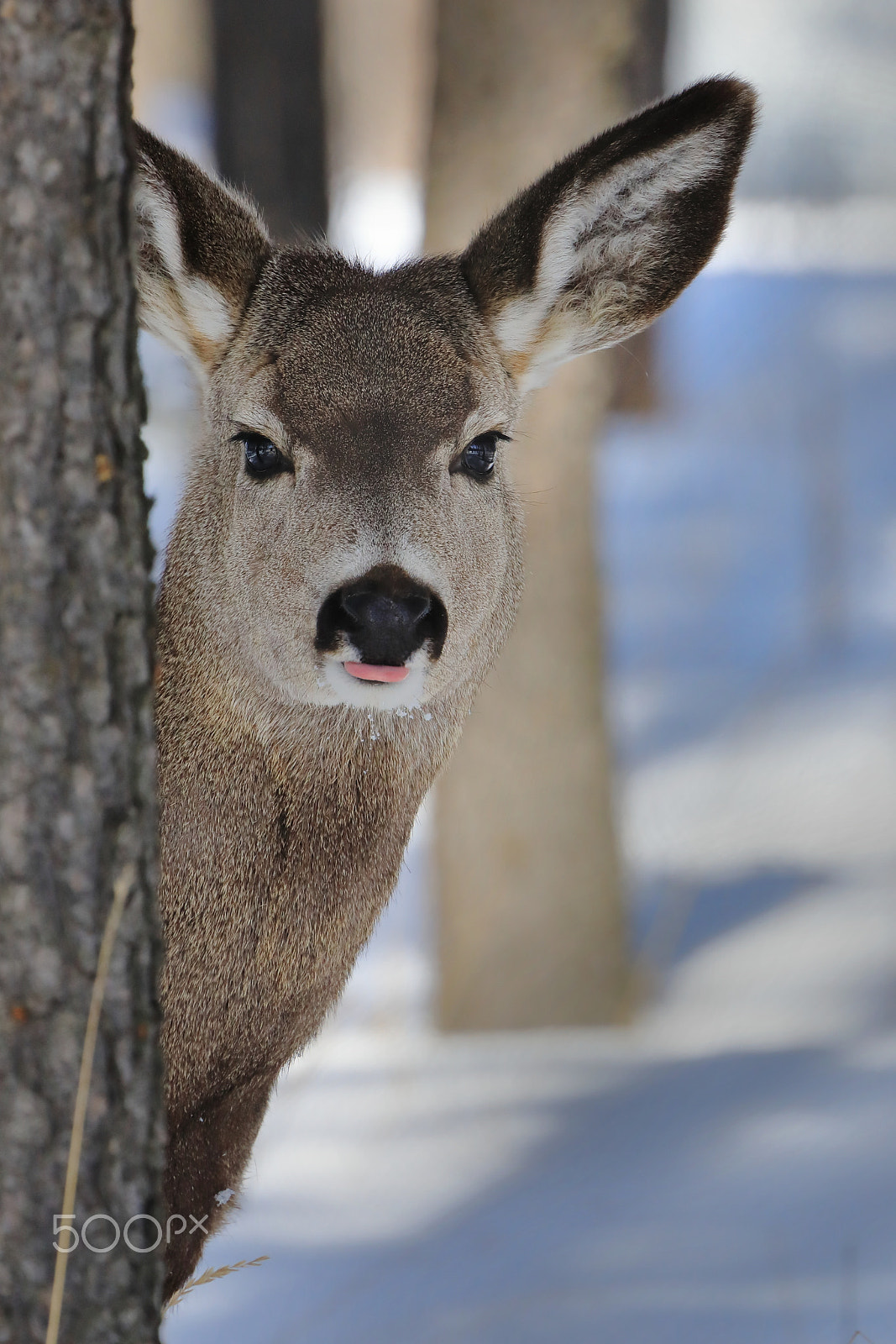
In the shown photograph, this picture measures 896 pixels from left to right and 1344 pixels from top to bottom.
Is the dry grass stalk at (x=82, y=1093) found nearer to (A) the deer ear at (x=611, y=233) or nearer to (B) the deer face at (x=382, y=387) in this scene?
(B) the deer face at (x=382, y=387)

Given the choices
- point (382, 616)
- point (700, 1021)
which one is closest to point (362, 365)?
point (382, 616)

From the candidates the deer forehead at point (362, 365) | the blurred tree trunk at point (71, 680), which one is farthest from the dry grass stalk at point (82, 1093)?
the deer forehead at point (362, 365)

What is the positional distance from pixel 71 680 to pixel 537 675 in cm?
399

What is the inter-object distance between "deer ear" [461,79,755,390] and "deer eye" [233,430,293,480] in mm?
703

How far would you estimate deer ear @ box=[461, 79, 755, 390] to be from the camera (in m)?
3.22

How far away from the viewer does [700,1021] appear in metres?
6.23

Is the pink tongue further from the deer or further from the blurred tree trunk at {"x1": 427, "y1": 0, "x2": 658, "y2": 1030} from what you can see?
the blurred tree trunk at {"x1": 427, "y1": 0, "x2": 658, "y2": 1030}

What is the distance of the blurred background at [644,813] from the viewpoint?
4102 mm

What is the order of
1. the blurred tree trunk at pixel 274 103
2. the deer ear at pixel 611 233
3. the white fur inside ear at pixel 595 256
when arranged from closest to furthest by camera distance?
1. the deer ear at pixel 611 233
2. the white fur inside ear at pixel 595 256
3. the blurred tree trunk at pixel 274 103

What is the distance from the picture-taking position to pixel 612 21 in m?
5.58

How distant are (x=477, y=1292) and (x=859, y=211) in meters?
7.50

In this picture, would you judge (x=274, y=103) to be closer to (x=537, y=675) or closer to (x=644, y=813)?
(x=644, y=813)

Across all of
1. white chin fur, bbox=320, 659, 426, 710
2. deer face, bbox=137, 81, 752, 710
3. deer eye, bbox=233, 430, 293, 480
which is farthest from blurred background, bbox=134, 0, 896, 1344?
white chin fur, bbox=320, 659, 426, 710

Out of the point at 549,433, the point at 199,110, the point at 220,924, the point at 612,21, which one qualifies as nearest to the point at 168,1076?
the point at 220,924
